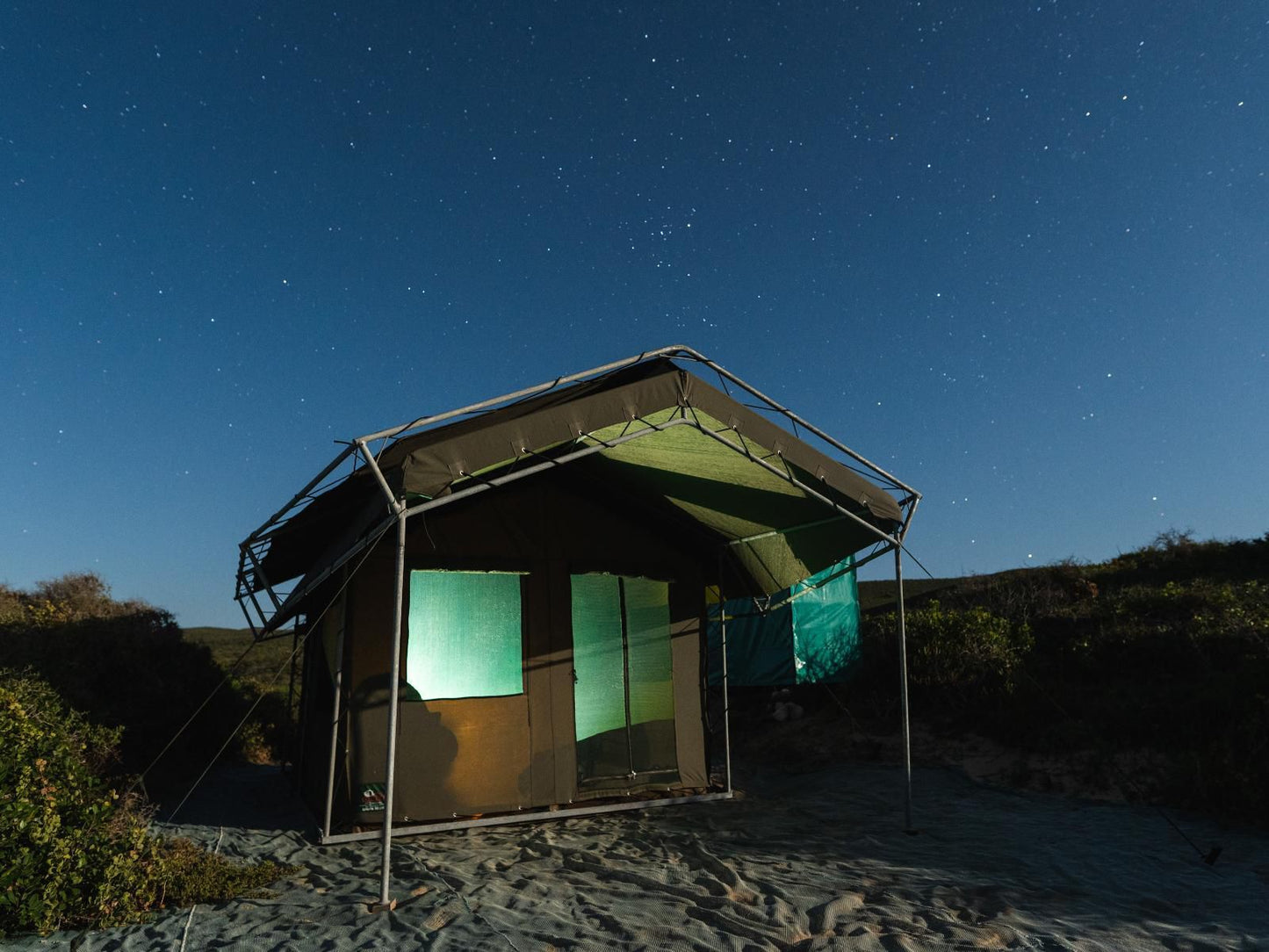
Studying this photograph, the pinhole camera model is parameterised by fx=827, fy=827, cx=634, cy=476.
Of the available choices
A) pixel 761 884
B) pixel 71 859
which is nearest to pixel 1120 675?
pixel 761 884

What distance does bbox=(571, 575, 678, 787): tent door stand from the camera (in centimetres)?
721

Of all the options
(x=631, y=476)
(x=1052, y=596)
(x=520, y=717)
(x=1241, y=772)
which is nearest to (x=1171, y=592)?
(x=1052, y=596)

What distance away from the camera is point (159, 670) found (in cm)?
996

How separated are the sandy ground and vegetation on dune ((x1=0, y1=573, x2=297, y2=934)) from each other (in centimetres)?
24

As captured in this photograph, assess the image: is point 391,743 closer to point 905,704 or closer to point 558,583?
point 558,583

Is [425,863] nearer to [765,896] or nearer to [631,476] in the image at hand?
[765,896]

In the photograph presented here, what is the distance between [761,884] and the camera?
4.80 metres

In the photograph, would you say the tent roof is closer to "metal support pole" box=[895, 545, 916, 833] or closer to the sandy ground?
"metal support pole" box=[895, 545, 916, 833]

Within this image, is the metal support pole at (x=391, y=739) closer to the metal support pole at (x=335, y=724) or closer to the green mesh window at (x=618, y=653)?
the metal support pole at (x=335, y=724)

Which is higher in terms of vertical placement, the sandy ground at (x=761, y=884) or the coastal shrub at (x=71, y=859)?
the coastal shrub at (x=71, y=859)

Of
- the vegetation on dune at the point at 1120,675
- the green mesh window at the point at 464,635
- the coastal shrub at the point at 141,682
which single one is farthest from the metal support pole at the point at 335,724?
the vegetation on dune at the point at 1120,675

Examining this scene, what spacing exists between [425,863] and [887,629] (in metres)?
9.39

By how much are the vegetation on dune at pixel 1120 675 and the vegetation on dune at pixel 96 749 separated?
6.35m

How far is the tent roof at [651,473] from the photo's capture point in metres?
5.09
